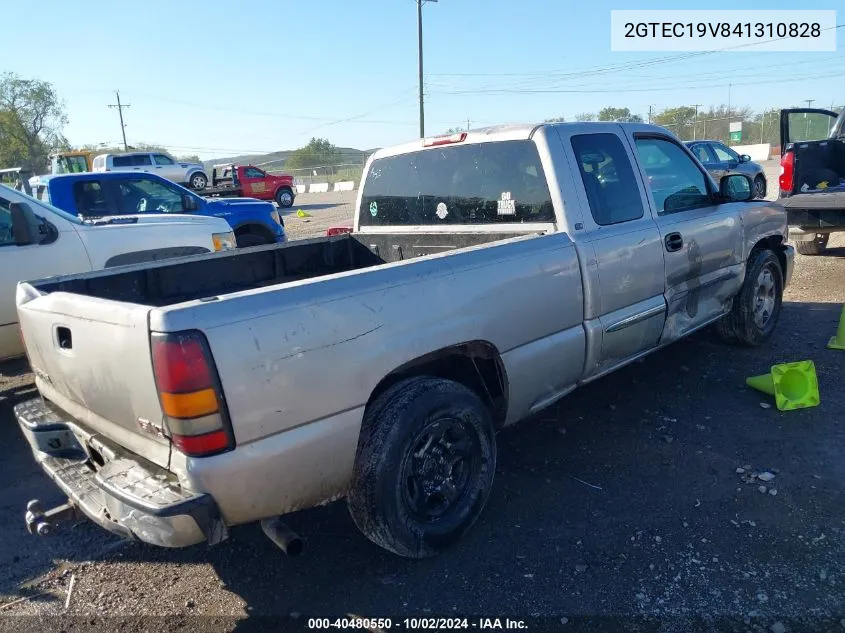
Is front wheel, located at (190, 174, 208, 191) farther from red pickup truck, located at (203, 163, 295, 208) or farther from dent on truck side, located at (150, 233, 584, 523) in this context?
dent on truck side, located at (150, 233, 584, 523)

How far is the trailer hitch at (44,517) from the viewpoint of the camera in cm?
262

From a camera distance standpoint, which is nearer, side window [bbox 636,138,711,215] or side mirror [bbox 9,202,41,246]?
side window [bbox 636,138,711,215]

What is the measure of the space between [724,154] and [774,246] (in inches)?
567

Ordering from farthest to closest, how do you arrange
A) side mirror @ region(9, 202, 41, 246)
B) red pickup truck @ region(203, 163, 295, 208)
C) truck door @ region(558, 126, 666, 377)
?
1. red pickup truck @ region(203, 163, 295, 208)
2. side mirror @ region(9, 202, 41, 246)
3. truck door @ region(558, 126, 666, 377)

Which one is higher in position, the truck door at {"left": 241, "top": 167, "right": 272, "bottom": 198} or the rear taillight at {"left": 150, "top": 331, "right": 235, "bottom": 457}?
the truck door at {"left": 241, "top": 167, "right": 272, "bottom": 198}

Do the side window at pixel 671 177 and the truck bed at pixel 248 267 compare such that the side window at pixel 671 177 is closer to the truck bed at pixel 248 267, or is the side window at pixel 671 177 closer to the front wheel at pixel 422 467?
the truck bed at pixel 248 267

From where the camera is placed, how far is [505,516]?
333 cm

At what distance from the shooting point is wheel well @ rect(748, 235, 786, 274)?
5357 mm

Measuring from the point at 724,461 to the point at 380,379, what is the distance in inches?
90.3

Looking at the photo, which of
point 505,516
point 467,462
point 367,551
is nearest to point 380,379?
point 467,462

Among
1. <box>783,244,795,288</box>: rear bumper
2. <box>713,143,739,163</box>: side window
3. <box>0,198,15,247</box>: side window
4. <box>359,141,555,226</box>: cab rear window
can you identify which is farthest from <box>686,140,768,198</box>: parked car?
<box>0,198,15,247</box>: side window

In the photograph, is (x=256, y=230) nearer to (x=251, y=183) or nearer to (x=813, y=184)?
(x=813, y=184)

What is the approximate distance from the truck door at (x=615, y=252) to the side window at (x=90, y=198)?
703 cm

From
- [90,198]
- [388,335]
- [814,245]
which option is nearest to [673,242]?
[388,335]
